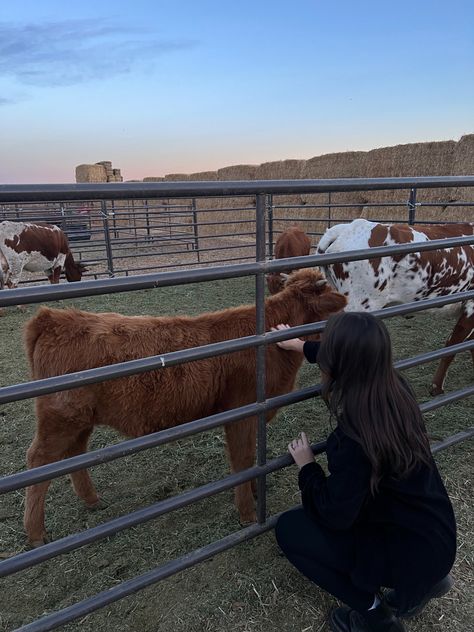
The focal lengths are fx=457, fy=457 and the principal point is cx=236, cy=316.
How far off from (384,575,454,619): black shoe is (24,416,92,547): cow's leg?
1.53 meters

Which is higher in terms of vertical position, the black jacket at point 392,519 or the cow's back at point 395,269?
the cow's back at point 395,269

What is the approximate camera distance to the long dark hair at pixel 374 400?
1.49 metres

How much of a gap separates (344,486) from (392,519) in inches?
9.1

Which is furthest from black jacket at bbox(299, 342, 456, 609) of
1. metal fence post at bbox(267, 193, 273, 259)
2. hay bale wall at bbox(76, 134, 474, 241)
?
metal fence post at bbox(267, 193, 273, 259)

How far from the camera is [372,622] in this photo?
5.58ft

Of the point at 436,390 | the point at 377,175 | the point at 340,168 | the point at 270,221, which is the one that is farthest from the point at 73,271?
the point at 340,168

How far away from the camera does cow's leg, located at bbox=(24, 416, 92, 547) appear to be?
87.2 inches

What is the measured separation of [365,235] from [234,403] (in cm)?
302

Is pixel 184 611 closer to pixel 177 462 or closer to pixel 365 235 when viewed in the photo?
pixel 177 462

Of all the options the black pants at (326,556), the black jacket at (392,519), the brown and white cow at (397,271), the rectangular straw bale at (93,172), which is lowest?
the black pants at (326,556)

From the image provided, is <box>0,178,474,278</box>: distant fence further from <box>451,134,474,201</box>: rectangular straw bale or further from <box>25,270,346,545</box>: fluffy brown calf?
<box>25,270,346,545</box>: fluffy brown calf

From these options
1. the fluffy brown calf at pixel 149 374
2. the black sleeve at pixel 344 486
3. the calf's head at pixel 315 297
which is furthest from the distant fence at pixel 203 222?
the black sleeve at pixel 344 486

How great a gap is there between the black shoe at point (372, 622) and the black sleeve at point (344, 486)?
1.31 feet

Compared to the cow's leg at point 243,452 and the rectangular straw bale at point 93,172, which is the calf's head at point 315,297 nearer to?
the cow's leg at point 243,452
